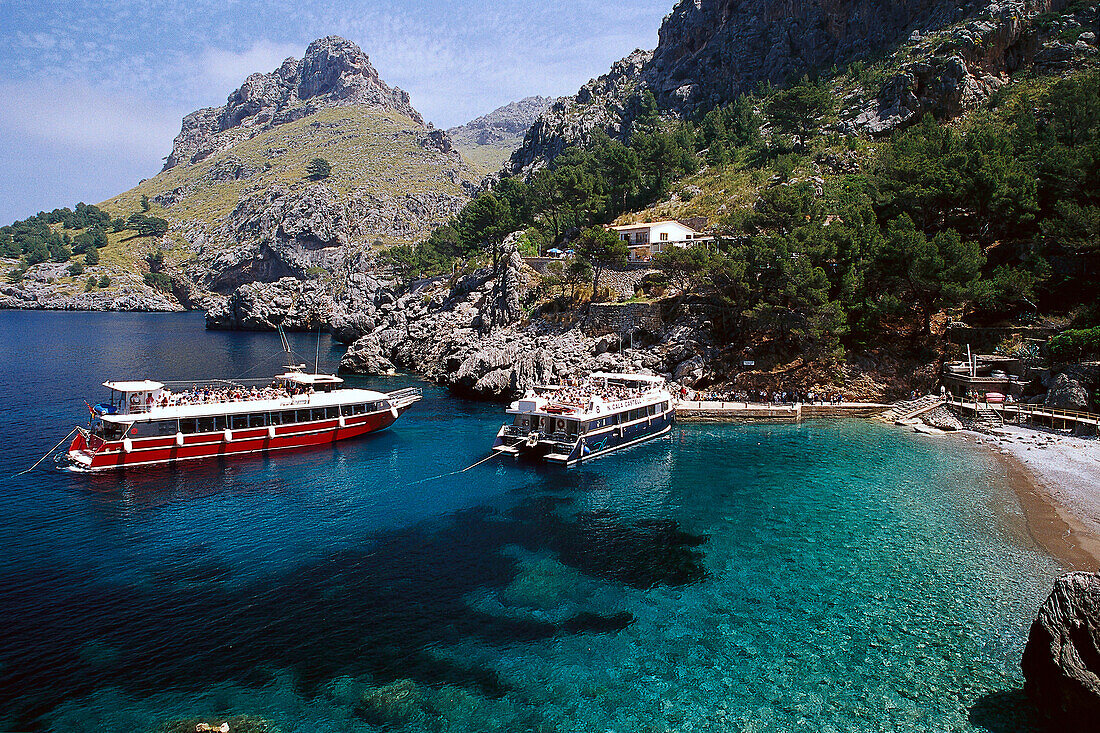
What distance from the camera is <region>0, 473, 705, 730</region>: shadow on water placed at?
69.7 ft

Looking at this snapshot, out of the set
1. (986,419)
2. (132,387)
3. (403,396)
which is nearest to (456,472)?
(403,396)

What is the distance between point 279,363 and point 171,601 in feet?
258

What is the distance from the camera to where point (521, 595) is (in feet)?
87.8

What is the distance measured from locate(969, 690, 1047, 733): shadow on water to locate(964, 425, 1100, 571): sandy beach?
42.9ft

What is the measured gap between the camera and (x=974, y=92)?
102 metres

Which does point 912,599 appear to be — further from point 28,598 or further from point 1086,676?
point 28,598

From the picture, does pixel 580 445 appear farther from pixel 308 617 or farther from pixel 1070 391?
pixel 1070 391

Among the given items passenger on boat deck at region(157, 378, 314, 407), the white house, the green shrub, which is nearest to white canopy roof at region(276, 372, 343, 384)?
passenger on boat deck at region(157, 378, 314, 407)

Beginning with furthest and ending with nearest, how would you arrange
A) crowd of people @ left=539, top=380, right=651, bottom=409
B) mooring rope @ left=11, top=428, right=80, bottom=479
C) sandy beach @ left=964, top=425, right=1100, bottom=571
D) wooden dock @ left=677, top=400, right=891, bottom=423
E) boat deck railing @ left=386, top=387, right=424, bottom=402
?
1. wooden dock @ left=677, top=400, right=891, bottom=423
2. boat deck railing @ left=386, top=387, right=424, bottom=402
3. crowd of people @ left=539, top=380, right=651, bottom=409
4. mooring rope @ left=11, top=428, right=80, bottom=479
5. sandy beach @ left=964, top=425, right=1100, bottom=571

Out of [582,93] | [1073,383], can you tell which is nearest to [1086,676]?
[1073,383]

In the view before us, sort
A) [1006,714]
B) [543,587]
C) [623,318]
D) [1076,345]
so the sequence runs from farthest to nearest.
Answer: [623,318]
[1076,345]
[543,587]
[1006,714]

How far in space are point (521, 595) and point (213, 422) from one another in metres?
35.0

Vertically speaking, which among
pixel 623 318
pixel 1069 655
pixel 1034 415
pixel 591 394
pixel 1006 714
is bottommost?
pixel 1006 714

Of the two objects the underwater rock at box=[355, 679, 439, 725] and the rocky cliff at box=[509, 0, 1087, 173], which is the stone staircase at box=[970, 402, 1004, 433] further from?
the rocky cliff at box=[509, 0, 1087, 173]
